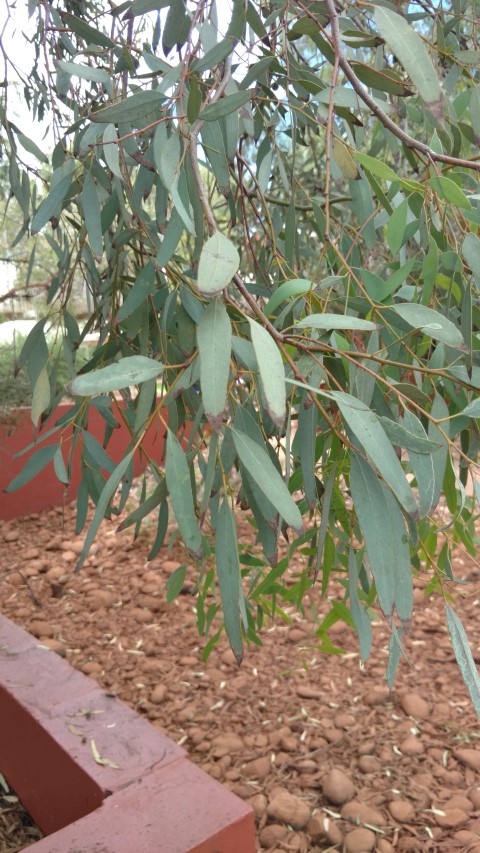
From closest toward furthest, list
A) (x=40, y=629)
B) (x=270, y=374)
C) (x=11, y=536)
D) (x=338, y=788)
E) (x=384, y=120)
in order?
1. (x=270, y=374)
2. (x=384, y=120)
3. (x=338, y=788)
4. (x=40, y=629)
5. (x=11, y=536)

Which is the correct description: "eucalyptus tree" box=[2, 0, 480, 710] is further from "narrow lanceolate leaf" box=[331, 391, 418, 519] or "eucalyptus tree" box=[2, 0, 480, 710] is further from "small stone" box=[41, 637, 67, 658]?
"small stone" box=[41, 637, 67, 658]

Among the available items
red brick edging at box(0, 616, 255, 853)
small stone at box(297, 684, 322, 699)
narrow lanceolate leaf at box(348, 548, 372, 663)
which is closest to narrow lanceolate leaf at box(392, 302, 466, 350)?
narrow lanceolate leaf at box(348, 548, 372, 663)

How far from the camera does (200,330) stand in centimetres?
63

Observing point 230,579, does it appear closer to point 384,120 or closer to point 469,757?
point 384,120

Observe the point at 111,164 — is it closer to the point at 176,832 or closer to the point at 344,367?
A: the point at 344,367

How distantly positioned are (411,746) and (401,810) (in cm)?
27

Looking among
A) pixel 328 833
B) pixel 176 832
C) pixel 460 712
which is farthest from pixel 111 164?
pixel 460 712

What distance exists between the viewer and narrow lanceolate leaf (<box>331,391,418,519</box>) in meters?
0.66

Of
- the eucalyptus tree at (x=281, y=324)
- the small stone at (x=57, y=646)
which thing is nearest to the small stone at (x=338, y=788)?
the eucalyptus tree at (x=281, y=324)

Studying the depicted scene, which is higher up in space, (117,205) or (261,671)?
(117,205)

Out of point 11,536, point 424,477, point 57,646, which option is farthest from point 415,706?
point 11,536

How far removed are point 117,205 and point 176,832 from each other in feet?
3.14

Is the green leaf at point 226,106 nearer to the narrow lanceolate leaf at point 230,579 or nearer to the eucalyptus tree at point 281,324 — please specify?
the eucalyptus tree at point 281,324

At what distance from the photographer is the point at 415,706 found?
2.15 metres
